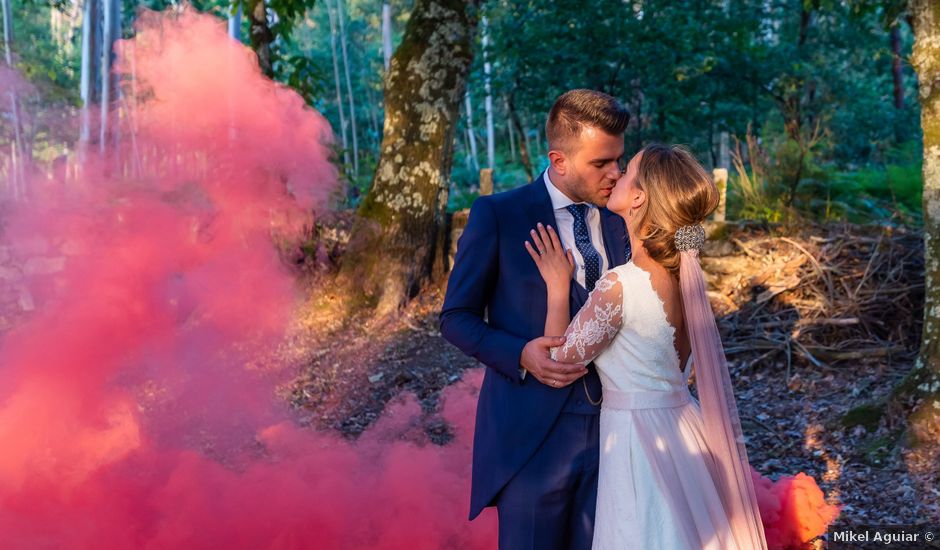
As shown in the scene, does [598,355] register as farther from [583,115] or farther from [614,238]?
[583,115]

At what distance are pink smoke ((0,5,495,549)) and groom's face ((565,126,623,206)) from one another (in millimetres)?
2187

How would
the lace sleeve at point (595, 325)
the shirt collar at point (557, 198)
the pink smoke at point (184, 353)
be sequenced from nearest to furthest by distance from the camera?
the lace sleeve at point (595, 325)
the shirt collar at point (557, 198)
the pink smoke at point (184, 353)

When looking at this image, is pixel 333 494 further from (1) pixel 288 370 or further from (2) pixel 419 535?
(1) pixel 288 370

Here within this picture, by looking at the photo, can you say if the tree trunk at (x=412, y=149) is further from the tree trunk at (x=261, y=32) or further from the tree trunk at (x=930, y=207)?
the tree trunk at (x=930, y=207)

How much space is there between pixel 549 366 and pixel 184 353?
4.14 meters

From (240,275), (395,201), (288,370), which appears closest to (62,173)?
(240,275)

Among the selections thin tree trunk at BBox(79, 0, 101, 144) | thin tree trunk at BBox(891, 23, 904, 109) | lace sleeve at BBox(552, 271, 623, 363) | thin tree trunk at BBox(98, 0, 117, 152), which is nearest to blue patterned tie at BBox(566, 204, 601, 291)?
lace sleeve at BBox(552, 271, 623, 363)

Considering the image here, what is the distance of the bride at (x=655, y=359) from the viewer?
8.29 feet

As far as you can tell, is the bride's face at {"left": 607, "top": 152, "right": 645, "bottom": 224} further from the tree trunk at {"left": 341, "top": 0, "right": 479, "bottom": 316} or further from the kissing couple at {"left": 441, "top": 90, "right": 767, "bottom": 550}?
the tree trunk at {"left": 341, "top": 0, "right": 479, "bottom": 316}

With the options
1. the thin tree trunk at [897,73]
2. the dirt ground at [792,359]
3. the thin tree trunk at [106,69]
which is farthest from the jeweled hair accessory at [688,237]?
the thin tree trunk at [897,73]

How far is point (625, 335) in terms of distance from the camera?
260 cm

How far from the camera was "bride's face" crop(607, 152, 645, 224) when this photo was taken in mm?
2602

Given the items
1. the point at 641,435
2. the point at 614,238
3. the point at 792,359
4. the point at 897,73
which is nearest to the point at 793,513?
the point at 641,435

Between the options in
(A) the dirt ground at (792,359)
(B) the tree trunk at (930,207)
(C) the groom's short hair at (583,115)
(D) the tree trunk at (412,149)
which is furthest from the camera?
(D) the tree trunk at (412,149)
